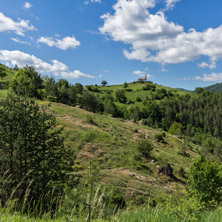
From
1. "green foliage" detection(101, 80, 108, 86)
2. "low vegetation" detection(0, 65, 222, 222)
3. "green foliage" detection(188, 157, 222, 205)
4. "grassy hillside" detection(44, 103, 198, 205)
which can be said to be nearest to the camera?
"low vegetation" detection(0, 65, 222, 222)

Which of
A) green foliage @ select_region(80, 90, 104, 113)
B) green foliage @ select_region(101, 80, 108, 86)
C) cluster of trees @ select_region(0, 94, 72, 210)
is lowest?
cluster of trees @ select_region(0, 94, 72, 210)

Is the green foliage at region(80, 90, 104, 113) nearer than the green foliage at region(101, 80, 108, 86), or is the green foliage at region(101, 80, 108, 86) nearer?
the green foliage at region(80, 90, 104, 113)

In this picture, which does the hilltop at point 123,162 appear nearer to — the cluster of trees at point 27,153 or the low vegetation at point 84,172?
the low vegetation at point 84,172

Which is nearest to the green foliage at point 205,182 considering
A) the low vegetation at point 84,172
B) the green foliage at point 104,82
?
the low vegetation at point 84,172

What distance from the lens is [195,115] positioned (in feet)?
504

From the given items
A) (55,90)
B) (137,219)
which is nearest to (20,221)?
(137,219)

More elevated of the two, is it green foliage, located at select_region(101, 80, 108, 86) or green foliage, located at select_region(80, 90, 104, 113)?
green foliage, located at select_region(101, 80, 108, 86)

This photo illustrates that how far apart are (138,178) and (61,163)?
47.1 feet

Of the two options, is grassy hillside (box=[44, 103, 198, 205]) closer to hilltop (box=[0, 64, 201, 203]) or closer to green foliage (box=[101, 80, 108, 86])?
hilltop (box=[0, 64, 201, 203])

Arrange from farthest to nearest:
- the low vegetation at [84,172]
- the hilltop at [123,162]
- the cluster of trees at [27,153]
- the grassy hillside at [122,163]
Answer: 1. the grassy hillside at [122,163]
2. the hilltop at [123,162]
3. the cluster of trees at [27,153]
4. the low vegetation at [84,172]

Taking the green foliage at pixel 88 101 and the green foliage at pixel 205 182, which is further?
the green foliage at pixel 88 101

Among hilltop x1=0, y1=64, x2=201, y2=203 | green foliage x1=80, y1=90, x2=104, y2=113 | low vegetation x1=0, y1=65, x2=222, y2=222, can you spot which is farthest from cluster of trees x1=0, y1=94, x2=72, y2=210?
green foliage x1=80, y1=90, x2=104, y2=113

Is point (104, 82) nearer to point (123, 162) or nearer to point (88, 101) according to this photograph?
point (88, 101)

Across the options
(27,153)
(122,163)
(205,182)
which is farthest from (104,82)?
(27,153)
